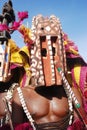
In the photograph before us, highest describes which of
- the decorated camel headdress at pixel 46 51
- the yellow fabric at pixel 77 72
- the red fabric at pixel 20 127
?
the decorated camel headdress at pixel 46 51

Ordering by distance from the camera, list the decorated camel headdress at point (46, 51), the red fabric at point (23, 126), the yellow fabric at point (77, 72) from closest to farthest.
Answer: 1. the red fabric at point (23, 126)
2. the decorated camel headdress at point (46, 51)
3. the yellow fabric at point (77, 72)

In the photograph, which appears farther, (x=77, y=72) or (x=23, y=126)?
(x=77, y=72)

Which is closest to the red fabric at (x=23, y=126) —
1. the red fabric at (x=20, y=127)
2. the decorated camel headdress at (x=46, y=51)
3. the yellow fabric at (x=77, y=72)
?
the red fabric at (x=20, y=127)


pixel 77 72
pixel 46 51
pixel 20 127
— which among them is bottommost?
pixel 20 127

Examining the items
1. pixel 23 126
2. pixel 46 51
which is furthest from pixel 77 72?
pixel 23 126

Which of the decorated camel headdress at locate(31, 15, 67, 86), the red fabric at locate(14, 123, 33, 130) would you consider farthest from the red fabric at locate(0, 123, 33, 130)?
the decorated camel headdress at locate(31, 15, 67, 86)

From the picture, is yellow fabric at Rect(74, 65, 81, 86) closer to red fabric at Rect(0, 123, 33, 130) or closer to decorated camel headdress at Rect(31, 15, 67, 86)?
decorated camel headdress at Rect(31, 15, 67, 86)

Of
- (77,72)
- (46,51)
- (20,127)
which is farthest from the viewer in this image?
(77,72)

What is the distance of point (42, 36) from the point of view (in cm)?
388

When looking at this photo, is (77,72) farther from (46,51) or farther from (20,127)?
(20,127)

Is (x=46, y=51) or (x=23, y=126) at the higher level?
(x=46, y=51)

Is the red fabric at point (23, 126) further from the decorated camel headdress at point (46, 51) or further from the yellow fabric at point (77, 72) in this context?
the yellow fabric at point (77, 72)

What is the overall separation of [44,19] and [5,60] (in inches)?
27.4

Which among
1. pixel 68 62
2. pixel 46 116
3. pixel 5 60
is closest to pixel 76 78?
pixel 68 62
